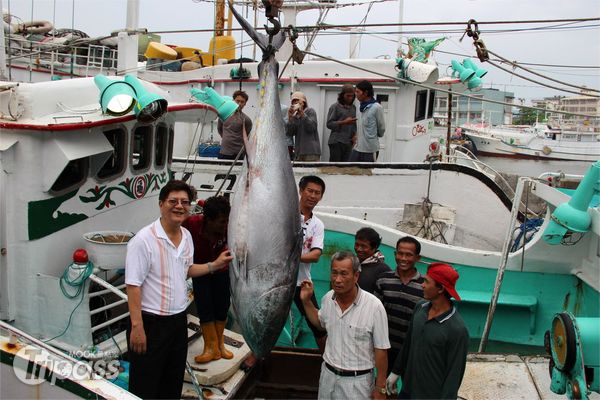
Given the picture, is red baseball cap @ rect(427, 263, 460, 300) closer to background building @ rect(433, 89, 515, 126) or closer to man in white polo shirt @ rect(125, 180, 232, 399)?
man in white polo shirt @ rect(125, 180, 232, 399)

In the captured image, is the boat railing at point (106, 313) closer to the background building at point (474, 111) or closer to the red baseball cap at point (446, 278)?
the red baseball cap at point (446, 278)

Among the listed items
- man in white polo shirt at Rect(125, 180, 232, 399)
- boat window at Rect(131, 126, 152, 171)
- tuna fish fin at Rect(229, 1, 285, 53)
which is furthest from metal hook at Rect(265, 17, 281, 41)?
boat window at Rect(131, 126, 152, 171)

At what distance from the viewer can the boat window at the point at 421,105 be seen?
29.4ft

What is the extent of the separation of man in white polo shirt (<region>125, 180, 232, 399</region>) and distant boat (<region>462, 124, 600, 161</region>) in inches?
887

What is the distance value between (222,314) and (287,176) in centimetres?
146

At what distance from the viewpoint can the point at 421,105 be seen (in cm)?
917

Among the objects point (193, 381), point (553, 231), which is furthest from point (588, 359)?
point (553, 231)

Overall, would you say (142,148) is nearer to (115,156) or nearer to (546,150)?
(115,156)

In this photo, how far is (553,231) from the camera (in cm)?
544

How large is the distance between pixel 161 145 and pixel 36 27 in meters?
13.1

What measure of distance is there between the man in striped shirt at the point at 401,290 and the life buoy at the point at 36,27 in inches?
598

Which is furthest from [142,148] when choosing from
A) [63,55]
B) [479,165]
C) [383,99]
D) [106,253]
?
[479,165]

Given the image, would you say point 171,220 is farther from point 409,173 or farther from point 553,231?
point 409,173

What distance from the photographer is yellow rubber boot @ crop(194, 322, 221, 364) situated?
408 centimetres
